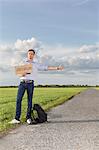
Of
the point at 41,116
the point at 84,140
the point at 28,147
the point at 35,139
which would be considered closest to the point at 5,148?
the point at 28,147

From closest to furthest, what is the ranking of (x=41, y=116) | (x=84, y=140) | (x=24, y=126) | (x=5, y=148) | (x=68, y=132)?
(x=5, y=148) < (x=84, y=140) < (x=68, y=132) < (x=24, y=126) < (x=41, y=116)

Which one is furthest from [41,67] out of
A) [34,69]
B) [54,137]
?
[54,137]

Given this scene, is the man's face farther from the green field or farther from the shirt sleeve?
the green field

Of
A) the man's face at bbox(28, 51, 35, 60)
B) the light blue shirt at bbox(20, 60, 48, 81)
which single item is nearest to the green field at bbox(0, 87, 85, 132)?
the light blue shirt at bbox(20, 60, 48, 81)

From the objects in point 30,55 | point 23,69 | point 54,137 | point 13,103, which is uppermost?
point 30,55

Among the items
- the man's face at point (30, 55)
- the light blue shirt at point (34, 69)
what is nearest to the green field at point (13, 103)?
the light blue shirt at point (34, 69)

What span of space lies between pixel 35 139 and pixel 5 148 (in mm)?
1147

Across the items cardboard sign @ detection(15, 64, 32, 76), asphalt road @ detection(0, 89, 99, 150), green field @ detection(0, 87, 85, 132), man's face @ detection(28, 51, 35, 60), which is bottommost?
asphalt road @ detection(0, 89, 99, 150)

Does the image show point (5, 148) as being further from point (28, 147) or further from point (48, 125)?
point (48, 125)

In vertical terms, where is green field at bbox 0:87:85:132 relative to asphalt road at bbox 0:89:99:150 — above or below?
above

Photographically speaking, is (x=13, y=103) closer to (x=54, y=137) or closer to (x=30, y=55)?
(x=30, y=55)

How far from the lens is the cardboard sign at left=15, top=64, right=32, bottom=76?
39.0ft

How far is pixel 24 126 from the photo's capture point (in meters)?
11.6

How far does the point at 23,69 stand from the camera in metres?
11.9
